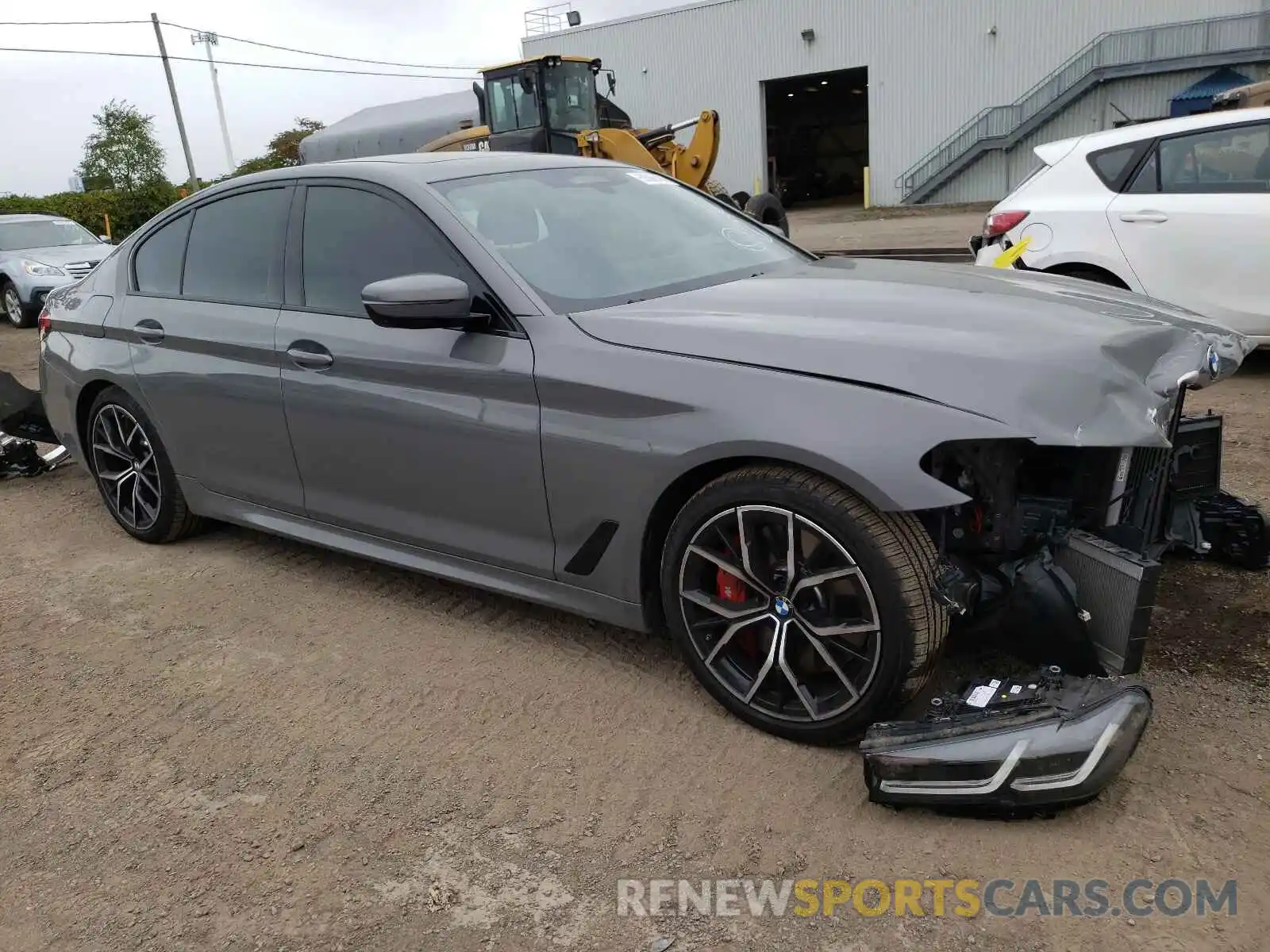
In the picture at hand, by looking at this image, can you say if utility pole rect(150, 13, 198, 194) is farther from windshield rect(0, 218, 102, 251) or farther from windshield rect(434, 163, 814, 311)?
windshield rect(434, 163, 814, 311)

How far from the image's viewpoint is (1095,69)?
26.4 m

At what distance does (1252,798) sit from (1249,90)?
1082 cm

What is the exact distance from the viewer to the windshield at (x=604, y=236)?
10.6ft

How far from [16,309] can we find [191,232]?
11652 millimetres

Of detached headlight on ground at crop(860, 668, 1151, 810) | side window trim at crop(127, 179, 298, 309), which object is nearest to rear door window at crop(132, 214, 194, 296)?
side window trim at crop(127, 179, 298, 309)

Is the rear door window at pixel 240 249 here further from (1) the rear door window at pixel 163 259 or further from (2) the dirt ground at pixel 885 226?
(2) the dirt ground at pixel 885 226

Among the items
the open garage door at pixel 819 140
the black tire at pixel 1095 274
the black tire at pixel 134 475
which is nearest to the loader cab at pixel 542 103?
the black tire at pixel 1095 274

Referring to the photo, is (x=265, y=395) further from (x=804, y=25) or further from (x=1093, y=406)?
(x=804, y=25)

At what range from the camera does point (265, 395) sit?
380 centimetres

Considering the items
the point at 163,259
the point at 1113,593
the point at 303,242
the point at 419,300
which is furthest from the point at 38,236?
the point at 1113,593

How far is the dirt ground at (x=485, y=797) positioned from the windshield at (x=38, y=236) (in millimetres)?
12763

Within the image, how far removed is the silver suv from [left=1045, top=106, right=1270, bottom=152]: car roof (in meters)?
11.8

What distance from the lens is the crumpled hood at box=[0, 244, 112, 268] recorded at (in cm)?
1402

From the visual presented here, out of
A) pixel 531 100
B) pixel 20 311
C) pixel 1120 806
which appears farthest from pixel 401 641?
pixel 531 100
